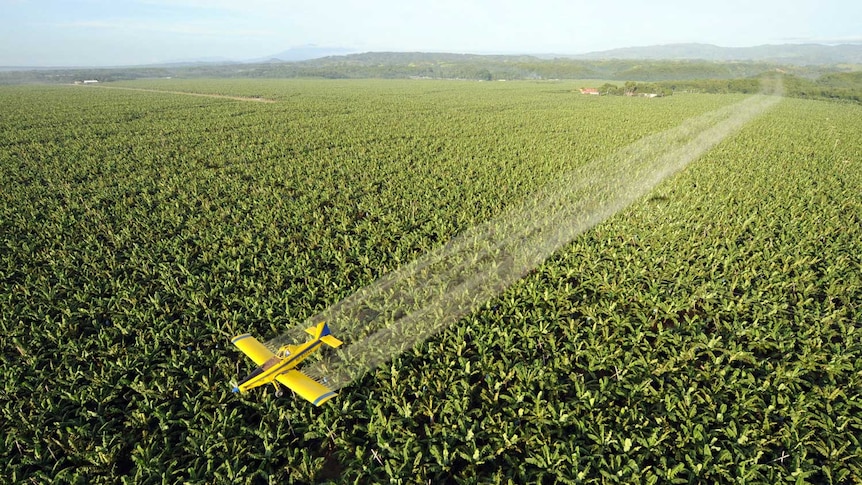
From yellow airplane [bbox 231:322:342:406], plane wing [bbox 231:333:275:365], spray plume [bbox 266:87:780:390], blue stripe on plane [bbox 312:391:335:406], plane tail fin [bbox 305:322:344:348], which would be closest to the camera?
blue stripe on plane [bbox 312:391:335:406]

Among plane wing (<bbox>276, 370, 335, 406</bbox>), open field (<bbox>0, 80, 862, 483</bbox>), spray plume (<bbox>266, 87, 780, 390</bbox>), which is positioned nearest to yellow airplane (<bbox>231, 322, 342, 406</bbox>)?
plane wing (<bbox>276, 370, 335, 406</bbox>)

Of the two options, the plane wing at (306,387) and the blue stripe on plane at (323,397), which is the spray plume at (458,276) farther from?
the blue stripe on plane at (323,397)

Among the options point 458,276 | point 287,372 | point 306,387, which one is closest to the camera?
point 306,387

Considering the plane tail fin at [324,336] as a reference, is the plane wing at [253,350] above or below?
below

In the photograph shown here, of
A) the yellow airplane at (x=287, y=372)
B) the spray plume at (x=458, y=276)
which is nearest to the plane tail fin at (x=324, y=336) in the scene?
the yellow airplane at (x=287, y=372)

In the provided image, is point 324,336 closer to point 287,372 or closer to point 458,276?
point 287,372

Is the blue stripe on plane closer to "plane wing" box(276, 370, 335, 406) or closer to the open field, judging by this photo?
"plane wing" box(276, 370, 335, 406)

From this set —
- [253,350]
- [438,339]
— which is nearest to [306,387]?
[253,350]
